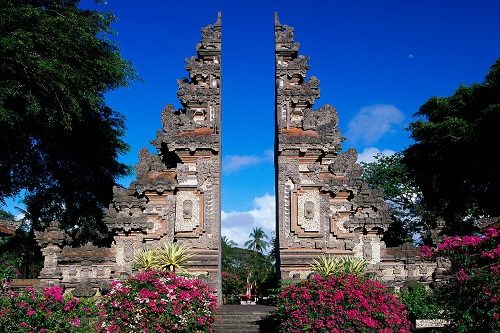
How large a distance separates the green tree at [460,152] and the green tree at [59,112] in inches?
723

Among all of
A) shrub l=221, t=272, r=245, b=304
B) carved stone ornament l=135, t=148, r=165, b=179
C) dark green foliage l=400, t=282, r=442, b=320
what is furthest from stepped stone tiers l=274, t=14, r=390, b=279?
shrub l=221, t=272, r=245, b=304

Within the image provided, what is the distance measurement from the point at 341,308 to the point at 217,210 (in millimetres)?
6912

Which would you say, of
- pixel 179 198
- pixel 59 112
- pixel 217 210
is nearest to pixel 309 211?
pixel 217 210

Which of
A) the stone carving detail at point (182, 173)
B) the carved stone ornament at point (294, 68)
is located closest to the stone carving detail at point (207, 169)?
the stone carving detail at point (182, 173)

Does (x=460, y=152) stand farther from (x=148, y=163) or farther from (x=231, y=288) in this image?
(x=148, y=163)

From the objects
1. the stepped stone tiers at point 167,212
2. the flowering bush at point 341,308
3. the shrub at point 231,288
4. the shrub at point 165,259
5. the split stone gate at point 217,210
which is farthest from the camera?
the shrub at point 231,288

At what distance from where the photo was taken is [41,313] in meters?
10.3

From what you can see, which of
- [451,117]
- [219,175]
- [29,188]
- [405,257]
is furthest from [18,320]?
[451,117]

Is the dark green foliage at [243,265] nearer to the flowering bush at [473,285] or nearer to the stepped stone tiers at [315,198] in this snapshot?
the stepped stone tiers at [315,198]

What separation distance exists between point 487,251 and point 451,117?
68.9 ft

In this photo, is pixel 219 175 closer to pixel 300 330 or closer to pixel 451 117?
pixel 300 330

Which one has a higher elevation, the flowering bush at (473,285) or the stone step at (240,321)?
the flowering bush at (473,285)

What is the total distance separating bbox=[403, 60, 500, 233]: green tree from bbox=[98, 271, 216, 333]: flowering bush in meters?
19.5

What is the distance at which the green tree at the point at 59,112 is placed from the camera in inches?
620
